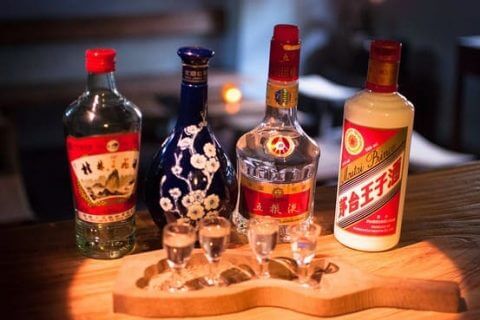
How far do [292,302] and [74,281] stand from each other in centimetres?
29

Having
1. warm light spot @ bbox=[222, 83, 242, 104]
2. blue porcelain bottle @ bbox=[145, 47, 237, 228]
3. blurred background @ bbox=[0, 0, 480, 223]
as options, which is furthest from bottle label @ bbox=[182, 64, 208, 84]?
warm light spot @ bbox=[222, 83, 242, 104]

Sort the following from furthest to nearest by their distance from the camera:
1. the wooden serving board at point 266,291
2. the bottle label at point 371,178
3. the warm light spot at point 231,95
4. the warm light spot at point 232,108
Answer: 1. the warm light spot at point 231,95
2. the warm light spot at point 232,108
3. the bottle label at point 371,178
4. the wooden serving board at point 266,291

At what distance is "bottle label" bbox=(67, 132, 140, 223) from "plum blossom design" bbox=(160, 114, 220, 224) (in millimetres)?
56

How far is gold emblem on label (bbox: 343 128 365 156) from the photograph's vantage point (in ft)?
2.97

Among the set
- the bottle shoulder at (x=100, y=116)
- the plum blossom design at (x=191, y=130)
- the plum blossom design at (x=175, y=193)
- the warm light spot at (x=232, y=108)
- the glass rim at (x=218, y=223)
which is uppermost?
the bottle shoulder at (x=100, y=116)

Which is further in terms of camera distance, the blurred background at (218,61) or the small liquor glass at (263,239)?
the blurred background at (218,61)

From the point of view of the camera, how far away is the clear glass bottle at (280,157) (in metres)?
0.90

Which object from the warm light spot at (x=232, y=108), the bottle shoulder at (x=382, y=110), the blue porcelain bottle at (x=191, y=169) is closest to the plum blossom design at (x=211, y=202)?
the blue porcelain bottle at (x=191, y=169)

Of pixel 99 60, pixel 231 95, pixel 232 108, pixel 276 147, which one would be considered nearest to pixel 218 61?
pixel 231 95

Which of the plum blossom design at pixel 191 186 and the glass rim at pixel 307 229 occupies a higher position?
the plum blossom design at pixel 191 186

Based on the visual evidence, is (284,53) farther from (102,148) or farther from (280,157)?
(102,148)

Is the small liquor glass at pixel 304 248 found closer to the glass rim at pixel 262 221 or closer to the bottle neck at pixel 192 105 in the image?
the glass rim at pixel 262 221

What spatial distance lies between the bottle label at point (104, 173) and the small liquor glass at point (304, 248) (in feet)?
0.76

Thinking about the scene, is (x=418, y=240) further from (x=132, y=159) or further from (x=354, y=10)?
(x=354, y=10)
